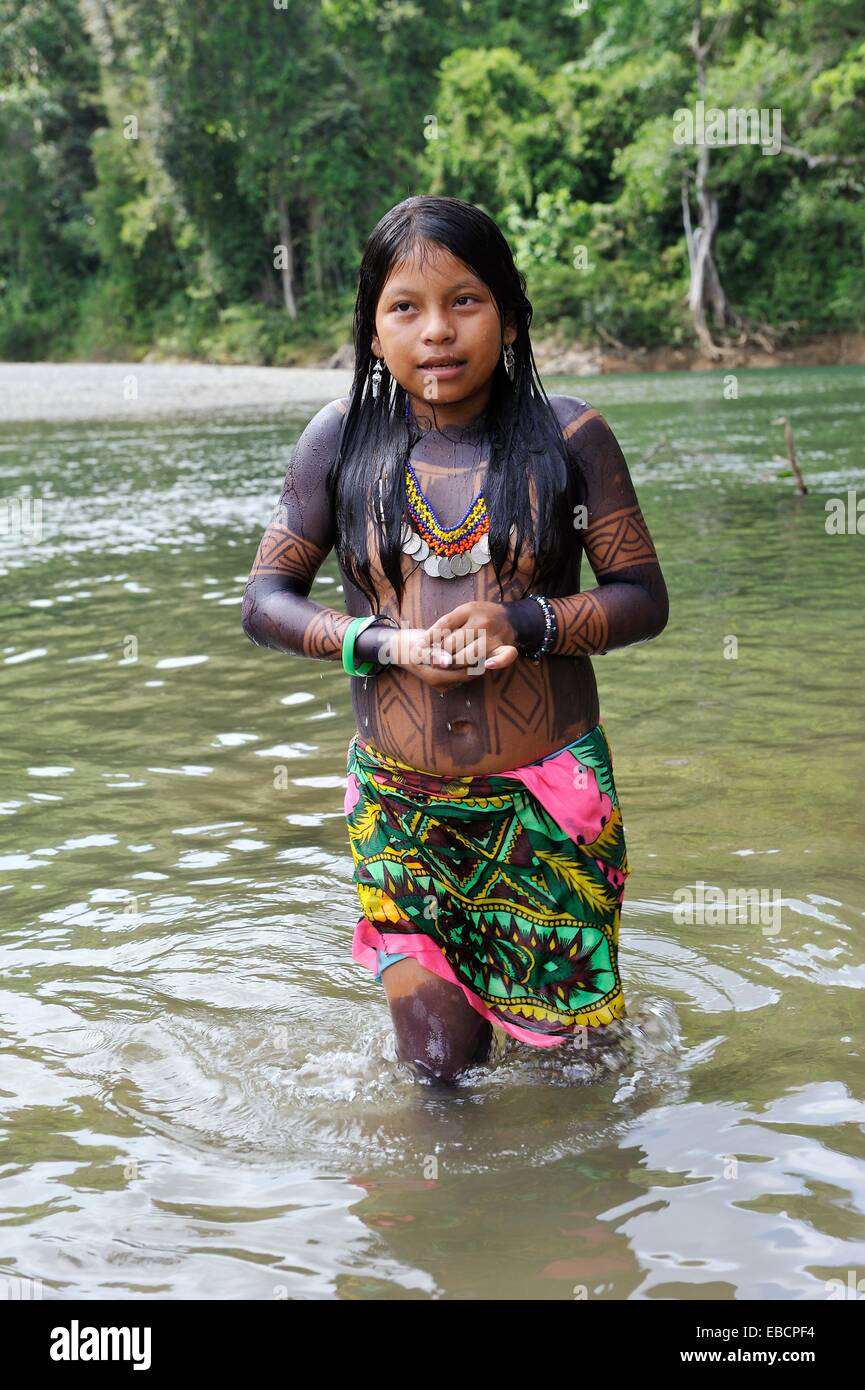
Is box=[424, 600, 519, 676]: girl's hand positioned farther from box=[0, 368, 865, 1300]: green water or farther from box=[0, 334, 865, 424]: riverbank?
box=[0, 334, 865, 424]: riverbank

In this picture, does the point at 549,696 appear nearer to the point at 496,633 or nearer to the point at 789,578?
the point at 496,633

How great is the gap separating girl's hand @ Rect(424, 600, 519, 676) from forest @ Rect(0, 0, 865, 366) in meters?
27.8

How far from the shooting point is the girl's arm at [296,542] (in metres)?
2.84

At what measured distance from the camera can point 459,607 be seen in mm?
2574

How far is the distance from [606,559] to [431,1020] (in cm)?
101

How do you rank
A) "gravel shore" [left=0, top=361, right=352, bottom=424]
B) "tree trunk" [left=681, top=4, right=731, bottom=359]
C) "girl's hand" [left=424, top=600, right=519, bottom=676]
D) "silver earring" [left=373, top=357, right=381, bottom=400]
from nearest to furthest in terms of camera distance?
"girl's hand" [left=424, top=600, right=519, bottom=676], "silver earring" [left=373, top=357, right=381, bottom=400], "gravel shore" [left=0, top=361, right=352, bottom=424], "tree trunk" [left=681, top=4, right=731, bottom=359]

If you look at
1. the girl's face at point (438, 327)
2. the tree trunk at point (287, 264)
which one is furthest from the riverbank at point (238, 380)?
the girl's face at point (438, 327)

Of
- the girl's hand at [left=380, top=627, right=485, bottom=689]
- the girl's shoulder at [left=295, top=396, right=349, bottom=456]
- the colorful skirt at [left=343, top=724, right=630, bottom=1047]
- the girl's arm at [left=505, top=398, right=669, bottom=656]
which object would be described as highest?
the girl's shoulder at [left=295, top=396, right=349, bottom=456]

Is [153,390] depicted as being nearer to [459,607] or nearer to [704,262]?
[704,262]

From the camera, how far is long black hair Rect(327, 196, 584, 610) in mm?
2656

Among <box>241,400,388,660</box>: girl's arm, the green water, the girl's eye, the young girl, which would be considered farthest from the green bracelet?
the green water

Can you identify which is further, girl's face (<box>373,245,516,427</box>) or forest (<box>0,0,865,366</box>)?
forest (<box>0,0,865,366</box>)

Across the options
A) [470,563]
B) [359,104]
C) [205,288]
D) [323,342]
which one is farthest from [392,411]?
[205,288]
